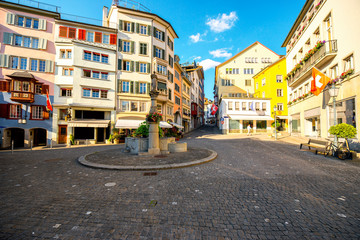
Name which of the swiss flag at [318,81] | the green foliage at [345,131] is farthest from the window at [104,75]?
the green foliage at [345,131]

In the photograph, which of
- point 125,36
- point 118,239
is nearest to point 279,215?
point 118,239

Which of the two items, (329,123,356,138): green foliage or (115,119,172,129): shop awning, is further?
(115,119,172,129): shop awning

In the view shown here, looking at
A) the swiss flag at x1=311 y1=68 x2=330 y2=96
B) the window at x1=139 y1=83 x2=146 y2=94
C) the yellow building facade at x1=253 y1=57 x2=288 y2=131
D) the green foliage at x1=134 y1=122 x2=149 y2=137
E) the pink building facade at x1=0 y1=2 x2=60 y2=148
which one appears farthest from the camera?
A: the yellow building facade at x1=253 y1=57 x2=288 y2=131

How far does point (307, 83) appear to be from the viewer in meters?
18.2

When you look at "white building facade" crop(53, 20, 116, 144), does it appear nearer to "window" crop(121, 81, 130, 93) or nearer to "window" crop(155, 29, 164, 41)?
"window" crop(121, 81, 130, 93)

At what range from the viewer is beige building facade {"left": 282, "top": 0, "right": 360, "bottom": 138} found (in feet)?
36.0

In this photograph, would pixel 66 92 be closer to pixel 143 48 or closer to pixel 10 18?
pixel 10 18

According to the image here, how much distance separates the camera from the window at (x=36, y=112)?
18.5 metres

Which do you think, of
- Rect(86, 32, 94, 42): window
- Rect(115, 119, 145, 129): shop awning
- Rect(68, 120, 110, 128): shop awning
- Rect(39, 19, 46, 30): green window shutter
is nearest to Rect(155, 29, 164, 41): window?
Rect(86, 32, 94, 42): window

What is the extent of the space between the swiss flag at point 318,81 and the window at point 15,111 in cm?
3238

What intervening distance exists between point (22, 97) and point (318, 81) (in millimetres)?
31494

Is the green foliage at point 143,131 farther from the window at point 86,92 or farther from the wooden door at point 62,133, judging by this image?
the wooden door at point 62,133

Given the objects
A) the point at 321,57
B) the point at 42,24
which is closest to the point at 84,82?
the point at 42,24

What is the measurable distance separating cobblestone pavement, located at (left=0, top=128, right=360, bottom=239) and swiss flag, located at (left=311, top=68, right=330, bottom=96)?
36.0ft
